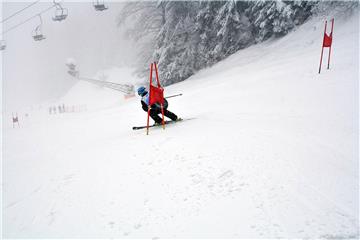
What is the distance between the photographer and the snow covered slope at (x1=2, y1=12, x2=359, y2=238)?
305cm

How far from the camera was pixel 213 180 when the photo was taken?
3.88 m

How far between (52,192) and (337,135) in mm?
4942

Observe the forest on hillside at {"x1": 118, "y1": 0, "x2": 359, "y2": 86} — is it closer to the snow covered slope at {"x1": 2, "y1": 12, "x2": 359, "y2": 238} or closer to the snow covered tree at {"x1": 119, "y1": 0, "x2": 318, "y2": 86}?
the snow covered tree at {"x1": 119, "y1": 0, "x2": 318, "y2": 86}

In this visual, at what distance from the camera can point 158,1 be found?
2114 centimetres

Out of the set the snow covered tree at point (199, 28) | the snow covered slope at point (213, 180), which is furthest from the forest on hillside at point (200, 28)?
the snow covered slope at point (213, 180)

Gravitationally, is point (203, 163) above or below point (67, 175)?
above

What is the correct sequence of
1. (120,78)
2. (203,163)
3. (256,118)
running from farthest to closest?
(120,78) < (256,118) < (203,163)

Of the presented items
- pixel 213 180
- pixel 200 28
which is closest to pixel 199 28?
pixel 200 28

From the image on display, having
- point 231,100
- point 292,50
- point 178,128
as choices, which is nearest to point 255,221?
point 178,128

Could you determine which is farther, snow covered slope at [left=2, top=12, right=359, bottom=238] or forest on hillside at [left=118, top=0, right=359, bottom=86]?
forest on hillside at [left=118, top=0, right=359, bottom=86]

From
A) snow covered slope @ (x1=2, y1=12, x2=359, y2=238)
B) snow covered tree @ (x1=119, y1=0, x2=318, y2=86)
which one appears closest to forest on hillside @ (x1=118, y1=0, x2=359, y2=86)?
snow covered tree @ (x1=119, y1=0, x2=318, y2=86)

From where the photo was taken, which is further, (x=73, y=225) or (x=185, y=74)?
(x=185, y=74)

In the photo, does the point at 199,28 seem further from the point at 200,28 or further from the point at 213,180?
the point at 213,180

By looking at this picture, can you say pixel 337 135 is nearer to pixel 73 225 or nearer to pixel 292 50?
pixel 73 225
